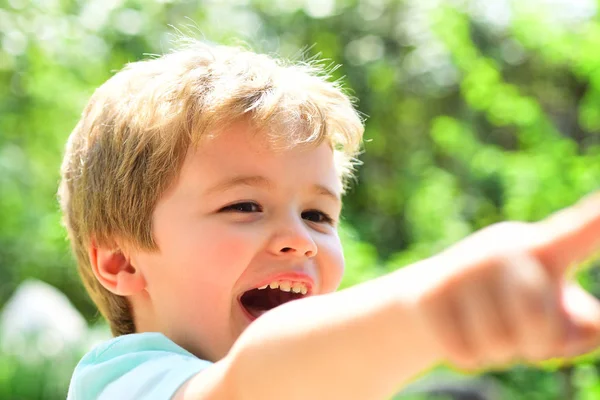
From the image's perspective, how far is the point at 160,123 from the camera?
1.64 metres

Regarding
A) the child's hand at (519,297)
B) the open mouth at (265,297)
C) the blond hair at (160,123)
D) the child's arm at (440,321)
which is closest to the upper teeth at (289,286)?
the open mouth at (265,297)

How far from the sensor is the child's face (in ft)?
5.14

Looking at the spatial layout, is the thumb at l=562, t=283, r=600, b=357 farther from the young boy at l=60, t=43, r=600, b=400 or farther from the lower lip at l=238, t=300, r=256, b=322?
the lower lip at l=238, t=300, r=256, b=322

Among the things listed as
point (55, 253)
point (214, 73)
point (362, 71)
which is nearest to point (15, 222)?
point (55, 253)

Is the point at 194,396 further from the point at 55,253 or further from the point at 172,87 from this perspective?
the point at 55,253

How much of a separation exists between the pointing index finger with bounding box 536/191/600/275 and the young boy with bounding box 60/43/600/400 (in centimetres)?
18

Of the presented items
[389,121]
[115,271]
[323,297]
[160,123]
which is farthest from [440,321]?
[389,121]

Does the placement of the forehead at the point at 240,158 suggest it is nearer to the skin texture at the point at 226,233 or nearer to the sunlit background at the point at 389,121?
the skin texture at the point at 226,233

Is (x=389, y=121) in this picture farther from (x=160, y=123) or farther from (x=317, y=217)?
(x=160, y=123)

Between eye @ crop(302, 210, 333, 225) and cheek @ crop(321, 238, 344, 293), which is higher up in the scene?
eye @ crop(302, 210, 333, 225)

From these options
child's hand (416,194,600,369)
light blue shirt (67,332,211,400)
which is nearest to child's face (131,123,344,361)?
light blue shirt (67,332,211,400)

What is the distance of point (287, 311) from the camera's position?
1.00 meters

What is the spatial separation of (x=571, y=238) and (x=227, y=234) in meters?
0.91

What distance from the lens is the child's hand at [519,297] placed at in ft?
2.35
